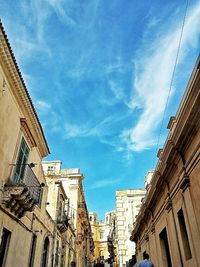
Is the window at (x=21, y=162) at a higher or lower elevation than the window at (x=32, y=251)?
higher

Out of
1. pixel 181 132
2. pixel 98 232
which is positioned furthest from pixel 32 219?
pixel 98 232

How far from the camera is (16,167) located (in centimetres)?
1072

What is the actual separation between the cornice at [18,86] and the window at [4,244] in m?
4.83

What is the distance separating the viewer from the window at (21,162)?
10.8m

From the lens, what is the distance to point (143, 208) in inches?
617

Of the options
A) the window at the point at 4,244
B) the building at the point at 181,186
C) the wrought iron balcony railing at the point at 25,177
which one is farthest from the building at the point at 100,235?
the window at the point at 4,244

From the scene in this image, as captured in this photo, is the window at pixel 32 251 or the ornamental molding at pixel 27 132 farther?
the window at pixel 32 251

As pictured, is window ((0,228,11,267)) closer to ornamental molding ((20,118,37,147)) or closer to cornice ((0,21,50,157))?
ornamental molding ((20,118,37,147))

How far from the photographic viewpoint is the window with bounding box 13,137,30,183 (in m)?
10.8

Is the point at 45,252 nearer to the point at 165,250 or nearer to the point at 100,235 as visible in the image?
the point at 165,250

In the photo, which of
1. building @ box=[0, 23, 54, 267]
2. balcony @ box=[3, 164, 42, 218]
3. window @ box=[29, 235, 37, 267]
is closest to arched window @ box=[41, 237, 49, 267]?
building @ box=[0, 23, 54, 267]

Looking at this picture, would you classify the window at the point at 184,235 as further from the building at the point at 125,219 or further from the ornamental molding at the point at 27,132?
the building at the point at 125,219

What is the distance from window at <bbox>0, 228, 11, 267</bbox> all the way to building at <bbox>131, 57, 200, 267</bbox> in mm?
5834

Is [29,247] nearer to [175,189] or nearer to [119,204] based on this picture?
[175,189]
